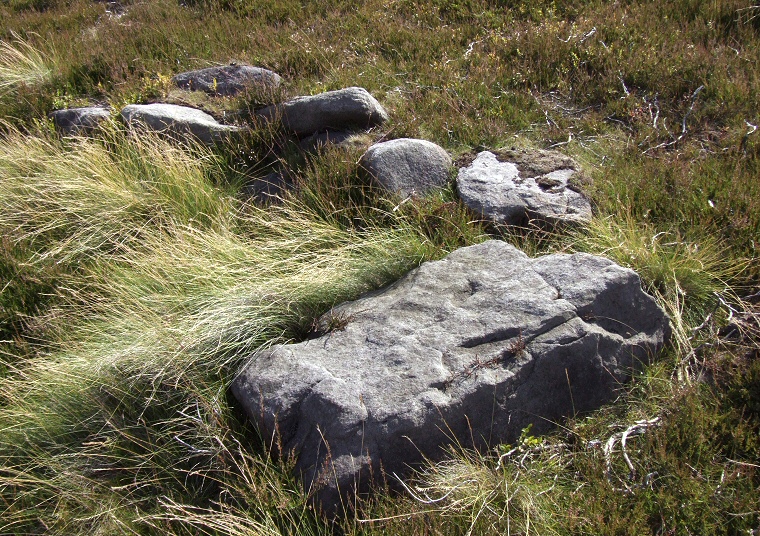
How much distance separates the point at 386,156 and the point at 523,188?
1252mm

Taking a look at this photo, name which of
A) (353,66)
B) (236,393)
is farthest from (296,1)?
(236,393)

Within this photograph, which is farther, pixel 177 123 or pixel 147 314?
pixel 177 123

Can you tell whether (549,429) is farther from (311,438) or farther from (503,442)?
(311,438)

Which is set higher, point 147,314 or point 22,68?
point 22,68

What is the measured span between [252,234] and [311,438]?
252 centimetres

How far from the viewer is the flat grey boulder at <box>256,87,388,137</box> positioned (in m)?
6.77

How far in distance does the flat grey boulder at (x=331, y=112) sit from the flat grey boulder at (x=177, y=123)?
512mm

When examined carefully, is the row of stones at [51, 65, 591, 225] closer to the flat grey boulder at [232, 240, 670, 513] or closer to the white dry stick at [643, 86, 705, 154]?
the white dry stick at [643, 86, 705, 154]

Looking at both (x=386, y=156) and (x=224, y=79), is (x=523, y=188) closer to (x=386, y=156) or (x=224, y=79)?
(x=386, y=156)

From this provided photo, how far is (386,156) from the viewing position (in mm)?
5918

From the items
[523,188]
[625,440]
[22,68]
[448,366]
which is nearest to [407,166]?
[523,188]

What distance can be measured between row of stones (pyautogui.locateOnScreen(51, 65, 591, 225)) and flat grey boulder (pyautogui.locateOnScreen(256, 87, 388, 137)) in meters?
0.01

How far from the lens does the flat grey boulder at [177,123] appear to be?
6980 millimetres

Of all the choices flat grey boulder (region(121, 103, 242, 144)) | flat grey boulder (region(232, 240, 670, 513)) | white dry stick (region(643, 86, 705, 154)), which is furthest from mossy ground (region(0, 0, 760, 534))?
flat grey boulder (region(121, 103, 242, 144))
